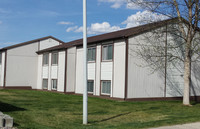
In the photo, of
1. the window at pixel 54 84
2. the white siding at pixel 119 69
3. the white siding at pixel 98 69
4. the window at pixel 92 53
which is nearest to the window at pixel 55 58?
the window at pixel 54 84

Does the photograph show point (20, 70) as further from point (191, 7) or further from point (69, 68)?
point (191, 7)

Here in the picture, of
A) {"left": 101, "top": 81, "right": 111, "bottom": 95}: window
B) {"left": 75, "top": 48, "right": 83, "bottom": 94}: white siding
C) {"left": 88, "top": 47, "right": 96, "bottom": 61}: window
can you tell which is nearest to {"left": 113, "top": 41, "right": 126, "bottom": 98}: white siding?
{"left": 101, "top": 81, "right": 111, "bottom": 95}: window

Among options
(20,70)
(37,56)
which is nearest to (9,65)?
(20,70)

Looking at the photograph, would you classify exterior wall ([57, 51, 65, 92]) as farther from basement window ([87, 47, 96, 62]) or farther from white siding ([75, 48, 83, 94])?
basement window ([87, 47, 96, 62])

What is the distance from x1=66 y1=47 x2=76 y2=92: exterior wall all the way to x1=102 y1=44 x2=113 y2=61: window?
4959 millimetres

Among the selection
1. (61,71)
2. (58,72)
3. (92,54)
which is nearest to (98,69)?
(92,54)

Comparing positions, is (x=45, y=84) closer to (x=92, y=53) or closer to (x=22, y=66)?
(x=22, y=66)

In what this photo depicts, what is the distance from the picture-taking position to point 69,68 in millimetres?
26875

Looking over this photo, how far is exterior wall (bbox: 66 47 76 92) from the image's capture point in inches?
1057

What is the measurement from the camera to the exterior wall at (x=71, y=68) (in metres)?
26.9

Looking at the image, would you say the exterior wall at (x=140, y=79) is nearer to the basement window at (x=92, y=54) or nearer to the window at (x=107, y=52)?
the window at (x=107, y=52)

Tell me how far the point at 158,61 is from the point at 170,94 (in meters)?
3.13

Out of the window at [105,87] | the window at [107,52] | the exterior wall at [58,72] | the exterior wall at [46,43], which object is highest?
the exterior wall at [46,43]

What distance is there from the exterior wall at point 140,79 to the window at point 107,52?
1955mm
